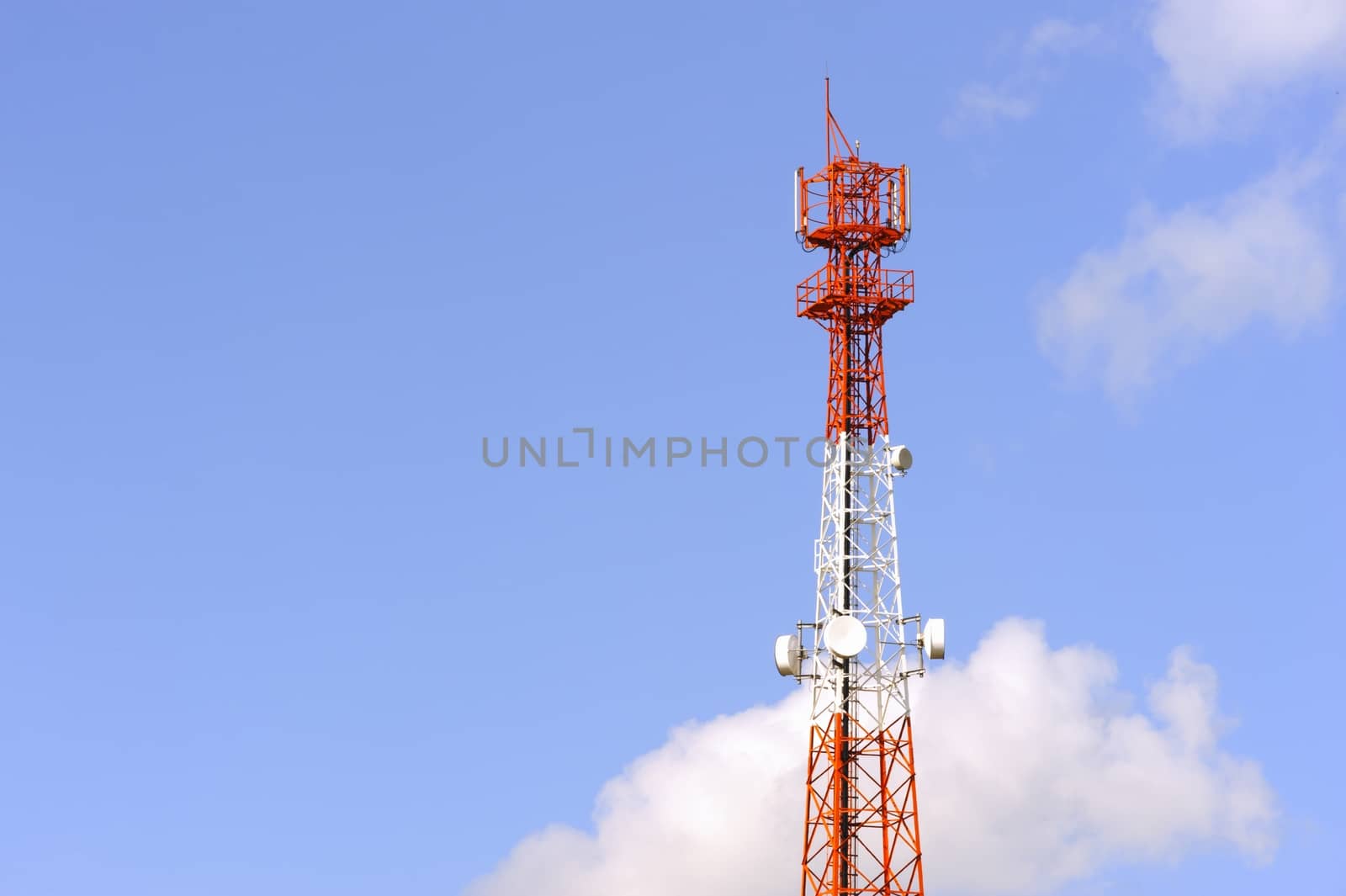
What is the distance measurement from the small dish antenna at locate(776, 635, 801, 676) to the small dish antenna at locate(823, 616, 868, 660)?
4.80ft

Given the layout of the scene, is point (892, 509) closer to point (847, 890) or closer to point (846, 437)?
point (846, 437)

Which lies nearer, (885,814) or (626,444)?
(885,814)

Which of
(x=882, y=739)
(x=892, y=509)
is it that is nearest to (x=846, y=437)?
(x=892, y=509)

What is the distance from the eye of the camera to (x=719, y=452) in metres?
147

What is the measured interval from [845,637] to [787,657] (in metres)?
2.71

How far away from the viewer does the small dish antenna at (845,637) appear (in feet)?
458

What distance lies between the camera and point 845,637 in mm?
139875

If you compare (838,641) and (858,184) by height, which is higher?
(858,184)

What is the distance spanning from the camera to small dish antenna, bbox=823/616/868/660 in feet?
458

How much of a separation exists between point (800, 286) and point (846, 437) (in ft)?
23.9

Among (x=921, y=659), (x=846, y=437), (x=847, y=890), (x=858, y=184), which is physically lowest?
(x=847, y=890)

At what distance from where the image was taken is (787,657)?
140 m

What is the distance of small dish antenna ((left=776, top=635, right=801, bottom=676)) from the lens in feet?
460

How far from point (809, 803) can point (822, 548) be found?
11511mm
